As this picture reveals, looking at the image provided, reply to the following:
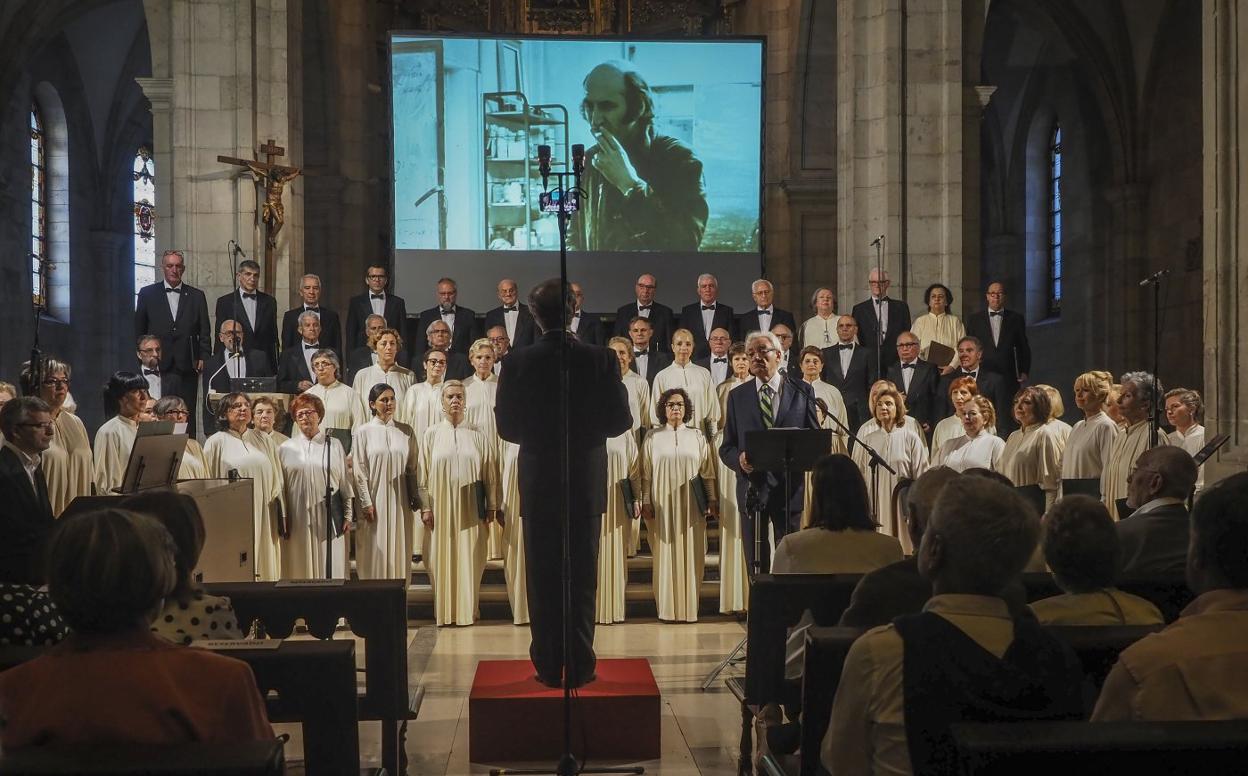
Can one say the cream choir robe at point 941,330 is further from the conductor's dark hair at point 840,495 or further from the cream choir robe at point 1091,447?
the conductor's dark hair at point 840,495

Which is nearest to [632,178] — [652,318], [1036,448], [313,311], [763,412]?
[652,318]

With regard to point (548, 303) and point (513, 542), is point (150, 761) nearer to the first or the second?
point (548, 303)

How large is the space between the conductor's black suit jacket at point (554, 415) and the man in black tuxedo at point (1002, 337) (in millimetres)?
6157

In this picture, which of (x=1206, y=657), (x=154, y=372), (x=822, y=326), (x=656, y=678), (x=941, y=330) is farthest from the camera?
(x=822, y=326)

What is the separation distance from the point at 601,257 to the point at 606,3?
15.7ft

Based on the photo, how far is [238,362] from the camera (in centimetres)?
1062

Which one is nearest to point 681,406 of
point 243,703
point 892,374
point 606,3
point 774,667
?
point 892,374

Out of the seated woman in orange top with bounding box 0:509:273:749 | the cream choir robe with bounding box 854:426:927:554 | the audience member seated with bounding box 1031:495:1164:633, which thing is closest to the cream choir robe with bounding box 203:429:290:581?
the cream choir robe with bounding box 854:426:927:554

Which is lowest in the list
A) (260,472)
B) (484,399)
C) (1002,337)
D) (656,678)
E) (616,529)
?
(656,678)

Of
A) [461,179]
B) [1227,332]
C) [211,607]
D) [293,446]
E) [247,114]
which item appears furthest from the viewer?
[461,179]

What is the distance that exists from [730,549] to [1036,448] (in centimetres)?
228

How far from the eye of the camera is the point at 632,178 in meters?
14.9

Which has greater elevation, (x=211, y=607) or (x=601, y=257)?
(x=601, y=257)

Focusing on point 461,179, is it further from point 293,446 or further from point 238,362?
point 293,446
